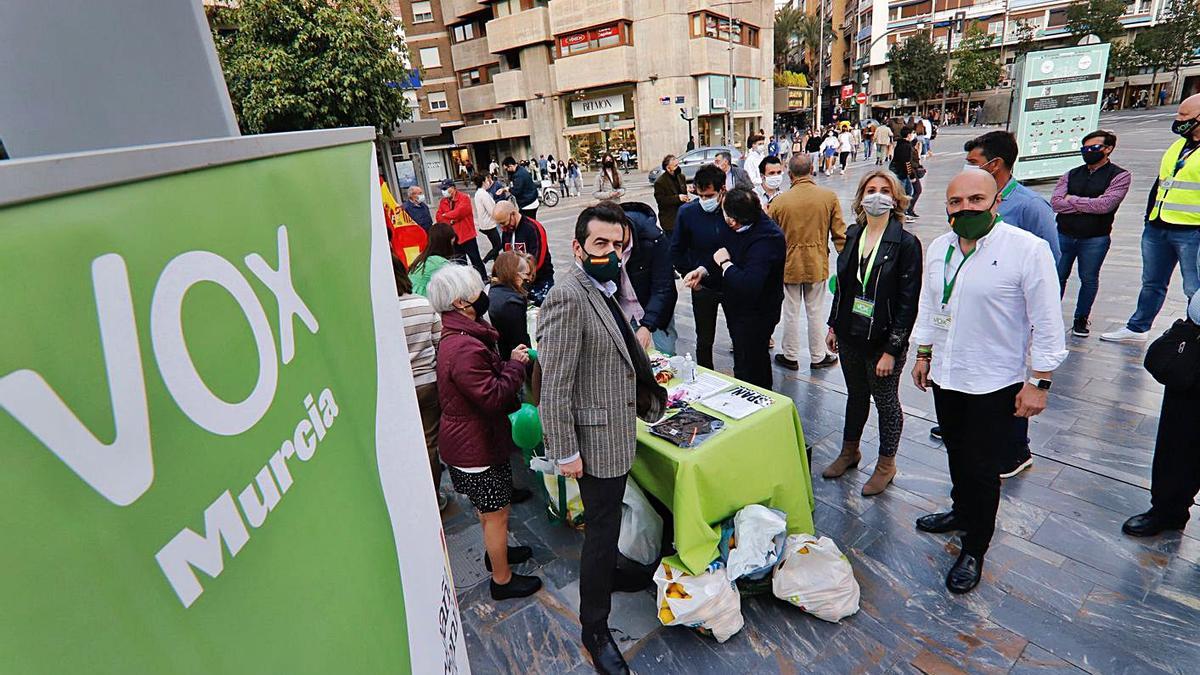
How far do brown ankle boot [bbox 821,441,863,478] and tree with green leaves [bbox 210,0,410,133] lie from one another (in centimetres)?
1518

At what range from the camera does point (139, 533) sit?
2.07ft

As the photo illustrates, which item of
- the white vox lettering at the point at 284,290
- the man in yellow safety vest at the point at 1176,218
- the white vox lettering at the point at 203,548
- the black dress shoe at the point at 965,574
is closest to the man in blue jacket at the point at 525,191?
the man in yellow safety vest at the point at 1176,218

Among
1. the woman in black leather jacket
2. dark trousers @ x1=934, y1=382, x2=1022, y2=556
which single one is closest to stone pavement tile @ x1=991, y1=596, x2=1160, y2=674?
dark trousers @ x1=934, y1=382, x2=1022, y2=556

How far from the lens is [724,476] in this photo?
2.75 meters

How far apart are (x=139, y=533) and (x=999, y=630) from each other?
328cm

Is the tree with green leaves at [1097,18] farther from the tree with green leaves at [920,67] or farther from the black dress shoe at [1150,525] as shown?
the black dress shoe at [1150,525]

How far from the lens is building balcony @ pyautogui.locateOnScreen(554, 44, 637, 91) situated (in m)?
29.7

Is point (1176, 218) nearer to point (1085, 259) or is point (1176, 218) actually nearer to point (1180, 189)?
point (1180, 189)

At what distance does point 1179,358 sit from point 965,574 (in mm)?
1444

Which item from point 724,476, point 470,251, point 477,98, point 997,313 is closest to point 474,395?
point 724,476

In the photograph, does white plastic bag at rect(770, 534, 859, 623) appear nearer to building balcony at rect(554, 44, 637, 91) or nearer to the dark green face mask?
the dark green face mask

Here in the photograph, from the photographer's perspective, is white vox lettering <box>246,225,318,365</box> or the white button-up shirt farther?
the white button-up shirt

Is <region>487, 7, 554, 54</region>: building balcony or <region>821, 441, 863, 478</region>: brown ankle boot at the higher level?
<region>487, 7, 554, 54</region>: building balcony

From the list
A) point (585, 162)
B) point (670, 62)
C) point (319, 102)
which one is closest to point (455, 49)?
point (585, 162)
